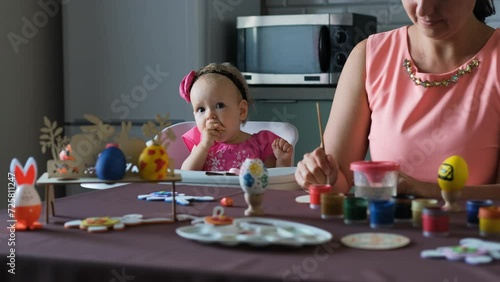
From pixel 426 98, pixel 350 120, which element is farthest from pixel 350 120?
pixel 426 98

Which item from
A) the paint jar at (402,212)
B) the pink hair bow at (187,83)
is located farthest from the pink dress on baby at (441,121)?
the pink hair bow at (187,83)

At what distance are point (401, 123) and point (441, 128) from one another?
0.10 m

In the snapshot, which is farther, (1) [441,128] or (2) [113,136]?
(1) [441,128]

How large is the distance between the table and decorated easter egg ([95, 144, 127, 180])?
101 millimetres

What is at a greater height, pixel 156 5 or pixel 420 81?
pixel 156 5

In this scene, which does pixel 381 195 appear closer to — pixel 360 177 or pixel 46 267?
pixel 360 177

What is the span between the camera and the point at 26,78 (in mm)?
3400

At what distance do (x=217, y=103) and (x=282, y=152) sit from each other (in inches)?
10.0

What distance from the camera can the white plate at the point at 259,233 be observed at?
1065mm

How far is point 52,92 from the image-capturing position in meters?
3.64

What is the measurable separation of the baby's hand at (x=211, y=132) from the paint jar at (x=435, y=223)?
1176 millimetres

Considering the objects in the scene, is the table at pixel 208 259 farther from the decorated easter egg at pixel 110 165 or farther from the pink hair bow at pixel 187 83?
the pink hair bow at pixel 187 83

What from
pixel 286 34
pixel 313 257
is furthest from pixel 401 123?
pixel 286 34

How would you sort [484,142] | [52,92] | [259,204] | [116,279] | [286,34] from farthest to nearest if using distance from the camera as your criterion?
[52,92] < [286,34] < [484,142] < [259,204] < [116,279]
